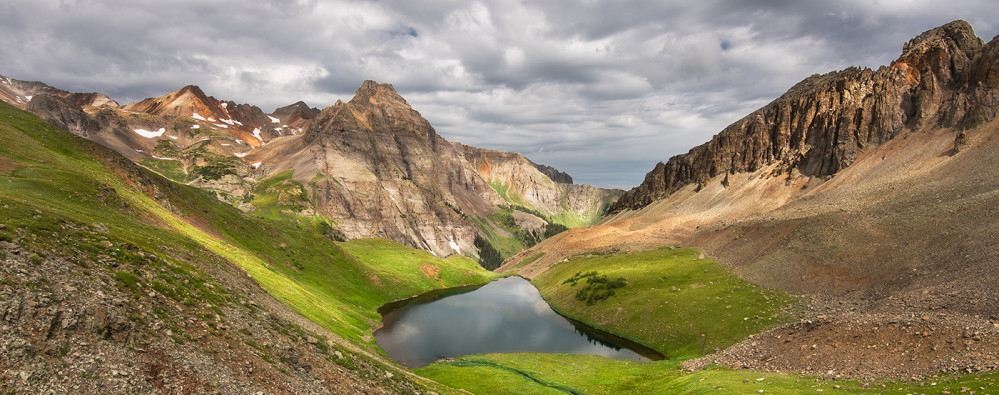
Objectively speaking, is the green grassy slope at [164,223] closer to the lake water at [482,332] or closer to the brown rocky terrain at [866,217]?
the lake water at [482,332]

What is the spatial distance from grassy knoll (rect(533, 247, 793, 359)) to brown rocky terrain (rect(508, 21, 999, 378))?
533cm

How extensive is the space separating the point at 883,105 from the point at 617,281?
350ft

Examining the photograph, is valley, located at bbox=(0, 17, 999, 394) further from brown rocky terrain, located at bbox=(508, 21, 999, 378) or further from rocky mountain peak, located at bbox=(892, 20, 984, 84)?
rocky mountain peak, located at bbox=(892, 20, 984, 84)

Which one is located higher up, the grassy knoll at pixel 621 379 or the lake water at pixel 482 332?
the grassy knoll at pixel 621 379

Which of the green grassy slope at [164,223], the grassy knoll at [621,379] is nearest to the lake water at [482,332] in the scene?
the green grassy slope at [164,223]

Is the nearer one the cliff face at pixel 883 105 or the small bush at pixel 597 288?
the small bush at pixel 597 288

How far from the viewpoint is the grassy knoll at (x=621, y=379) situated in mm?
30938

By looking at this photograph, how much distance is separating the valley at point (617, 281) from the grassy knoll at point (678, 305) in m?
0.48

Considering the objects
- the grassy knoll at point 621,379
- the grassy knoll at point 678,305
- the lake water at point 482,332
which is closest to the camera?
the grassy knoll at point 621,379

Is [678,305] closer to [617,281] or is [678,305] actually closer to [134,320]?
[617,281]

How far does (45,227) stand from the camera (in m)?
27.1

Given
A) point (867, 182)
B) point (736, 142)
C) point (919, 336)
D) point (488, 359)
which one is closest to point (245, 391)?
point (488, 359)

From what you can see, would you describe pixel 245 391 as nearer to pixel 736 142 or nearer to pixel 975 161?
pixel 975 161

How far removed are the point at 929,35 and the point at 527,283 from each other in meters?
158
